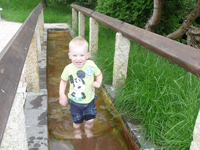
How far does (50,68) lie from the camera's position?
16.6 feet

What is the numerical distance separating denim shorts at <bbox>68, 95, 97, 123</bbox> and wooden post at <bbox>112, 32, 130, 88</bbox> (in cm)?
83

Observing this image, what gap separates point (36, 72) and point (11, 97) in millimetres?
2303

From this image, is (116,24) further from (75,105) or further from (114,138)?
(114,138)

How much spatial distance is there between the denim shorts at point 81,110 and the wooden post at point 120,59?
831 mm

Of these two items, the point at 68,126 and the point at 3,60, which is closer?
the point at 3,60

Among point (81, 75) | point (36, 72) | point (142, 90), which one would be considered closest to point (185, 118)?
point (142, 90)

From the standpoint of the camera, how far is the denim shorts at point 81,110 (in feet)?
8.57

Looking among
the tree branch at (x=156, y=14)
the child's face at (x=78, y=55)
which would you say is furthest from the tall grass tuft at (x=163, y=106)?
the tree branch at (x=156, y=14)

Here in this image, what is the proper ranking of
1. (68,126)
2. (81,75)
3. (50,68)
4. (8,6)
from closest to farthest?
(81,75)
(68,126)
(50,68)
(8,6)

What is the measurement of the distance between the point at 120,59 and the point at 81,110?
3.48ft

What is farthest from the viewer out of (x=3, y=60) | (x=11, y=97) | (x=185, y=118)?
(x=185, y=118)

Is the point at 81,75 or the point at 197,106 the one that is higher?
the point at 81,75

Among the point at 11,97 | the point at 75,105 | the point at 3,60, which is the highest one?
the point at 3,60

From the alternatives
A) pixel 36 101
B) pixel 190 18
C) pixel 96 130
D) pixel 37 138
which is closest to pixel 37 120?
pixel 37 138
